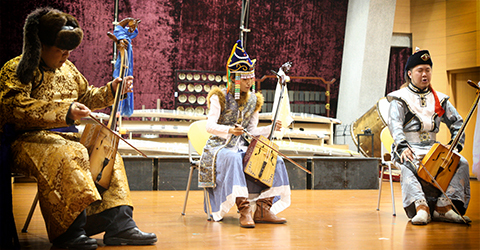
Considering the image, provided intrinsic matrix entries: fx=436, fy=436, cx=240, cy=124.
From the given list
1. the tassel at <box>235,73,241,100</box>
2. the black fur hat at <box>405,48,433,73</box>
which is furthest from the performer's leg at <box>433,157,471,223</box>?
the tassel at <box>235,73,241,100</box>

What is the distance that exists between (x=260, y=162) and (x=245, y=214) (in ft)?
1.21

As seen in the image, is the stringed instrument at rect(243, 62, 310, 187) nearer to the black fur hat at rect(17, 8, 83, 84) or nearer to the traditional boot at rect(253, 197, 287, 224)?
the traditional boot at rect(253, 197, 287, 224)

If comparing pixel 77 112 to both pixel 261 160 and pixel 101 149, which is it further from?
pixel 261 160

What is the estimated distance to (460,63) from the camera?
7781 mm

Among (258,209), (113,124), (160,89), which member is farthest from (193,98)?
(113,124)

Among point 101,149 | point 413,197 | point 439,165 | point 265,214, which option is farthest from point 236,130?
point 439,165

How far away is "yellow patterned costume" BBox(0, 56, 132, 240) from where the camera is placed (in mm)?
2006

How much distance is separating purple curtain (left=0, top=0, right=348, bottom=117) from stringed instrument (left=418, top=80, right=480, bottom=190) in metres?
5.84

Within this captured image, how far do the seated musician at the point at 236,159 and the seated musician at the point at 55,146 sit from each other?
830 millimetres

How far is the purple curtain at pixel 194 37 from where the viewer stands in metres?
7.89

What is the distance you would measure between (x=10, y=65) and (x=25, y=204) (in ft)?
6.38

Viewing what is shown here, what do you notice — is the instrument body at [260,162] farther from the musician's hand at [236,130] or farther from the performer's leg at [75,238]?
the performer's leg at [75,238]

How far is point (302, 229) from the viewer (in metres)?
2.74

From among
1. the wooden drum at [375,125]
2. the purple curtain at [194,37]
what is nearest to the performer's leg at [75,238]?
the wooden drum at [375,125]
